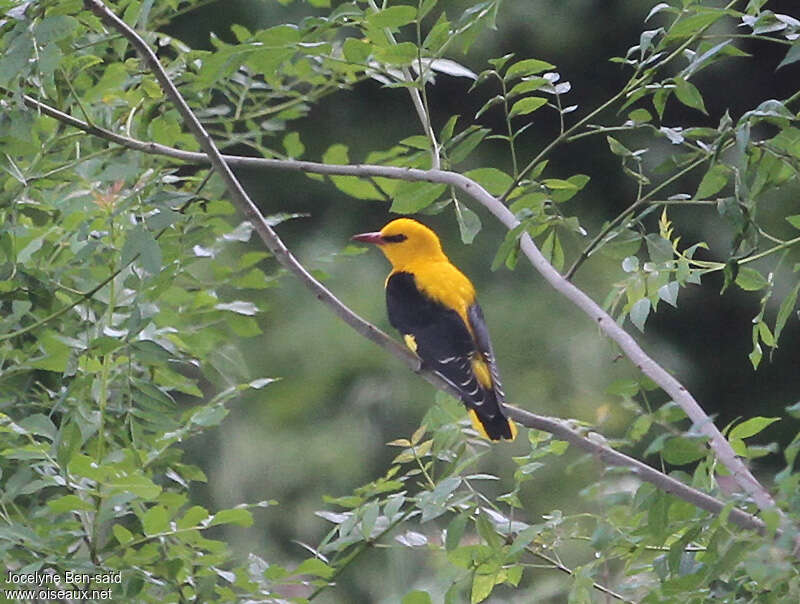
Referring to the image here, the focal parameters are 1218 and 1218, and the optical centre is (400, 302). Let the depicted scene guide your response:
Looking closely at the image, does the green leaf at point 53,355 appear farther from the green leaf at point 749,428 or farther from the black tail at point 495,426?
the green leaf at point 749,428

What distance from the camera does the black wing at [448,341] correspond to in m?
2.60

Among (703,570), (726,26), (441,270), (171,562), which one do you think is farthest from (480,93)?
(703,570)

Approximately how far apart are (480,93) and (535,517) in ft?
7.26

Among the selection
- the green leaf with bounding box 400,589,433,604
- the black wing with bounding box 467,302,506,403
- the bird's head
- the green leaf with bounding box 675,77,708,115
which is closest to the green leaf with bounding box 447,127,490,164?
the green leaf with bounding box 675,77,708,115

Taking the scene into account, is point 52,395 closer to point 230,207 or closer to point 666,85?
point 230,207

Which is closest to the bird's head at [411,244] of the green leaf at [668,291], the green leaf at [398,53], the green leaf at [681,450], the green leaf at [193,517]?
the green leaf at [193,517]

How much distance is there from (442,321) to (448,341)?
5.8 inches

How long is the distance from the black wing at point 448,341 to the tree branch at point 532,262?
1.95 ft

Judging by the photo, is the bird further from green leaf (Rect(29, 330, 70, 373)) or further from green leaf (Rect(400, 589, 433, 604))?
green leaf (Rect(29, 330, 70, 373))

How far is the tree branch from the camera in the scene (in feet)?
4.79

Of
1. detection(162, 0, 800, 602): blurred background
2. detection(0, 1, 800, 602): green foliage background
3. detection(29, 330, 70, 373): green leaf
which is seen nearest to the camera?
detection(0, 1, 800, 602): green foliage background

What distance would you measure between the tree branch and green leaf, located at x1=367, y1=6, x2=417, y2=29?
9.6 inches

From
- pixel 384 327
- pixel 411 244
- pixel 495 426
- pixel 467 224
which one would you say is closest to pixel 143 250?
pixel 467 224

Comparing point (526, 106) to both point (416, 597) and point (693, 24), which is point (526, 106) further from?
point (416, 597)
